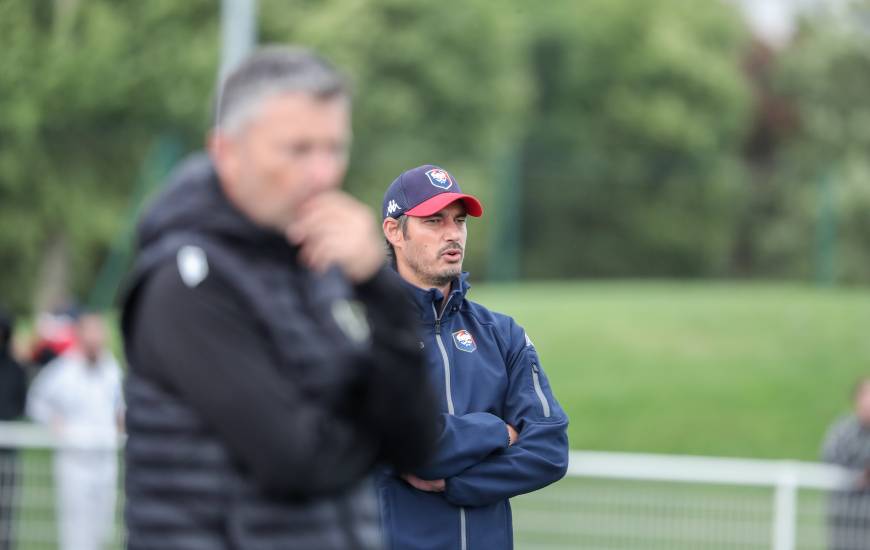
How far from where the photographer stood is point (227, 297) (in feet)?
Answer: 7.66

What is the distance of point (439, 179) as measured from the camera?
14.6ft

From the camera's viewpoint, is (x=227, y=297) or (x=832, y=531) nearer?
(x=227, y=297)

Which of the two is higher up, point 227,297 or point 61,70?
point 61,70

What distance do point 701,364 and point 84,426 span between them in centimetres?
920

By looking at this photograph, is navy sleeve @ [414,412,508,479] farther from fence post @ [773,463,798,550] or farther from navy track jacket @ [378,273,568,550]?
fence post @ [773,463,798,550]

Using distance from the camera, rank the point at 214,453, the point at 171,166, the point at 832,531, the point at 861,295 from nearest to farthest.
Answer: the point at 214,453, the point at 832,531, the point at 171,166, the point at 861,295

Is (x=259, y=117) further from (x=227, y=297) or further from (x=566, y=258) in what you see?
(x=566, y=258)

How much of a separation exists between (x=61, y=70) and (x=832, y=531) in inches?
389

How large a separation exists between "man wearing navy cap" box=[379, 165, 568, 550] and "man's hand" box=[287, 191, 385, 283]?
1.61 m

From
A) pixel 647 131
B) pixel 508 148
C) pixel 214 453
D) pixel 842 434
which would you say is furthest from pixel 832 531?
pixel 647 131

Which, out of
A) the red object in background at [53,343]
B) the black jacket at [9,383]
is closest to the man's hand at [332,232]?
the black jacket at [9,383]

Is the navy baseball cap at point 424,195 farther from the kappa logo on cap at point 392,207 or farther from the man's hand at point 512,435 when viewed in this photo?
the man's hand at point 512,435

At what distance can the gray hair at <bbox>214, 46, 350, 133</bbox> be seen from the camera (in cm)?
236

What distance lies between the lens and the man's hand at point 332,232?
2365 millimetres
